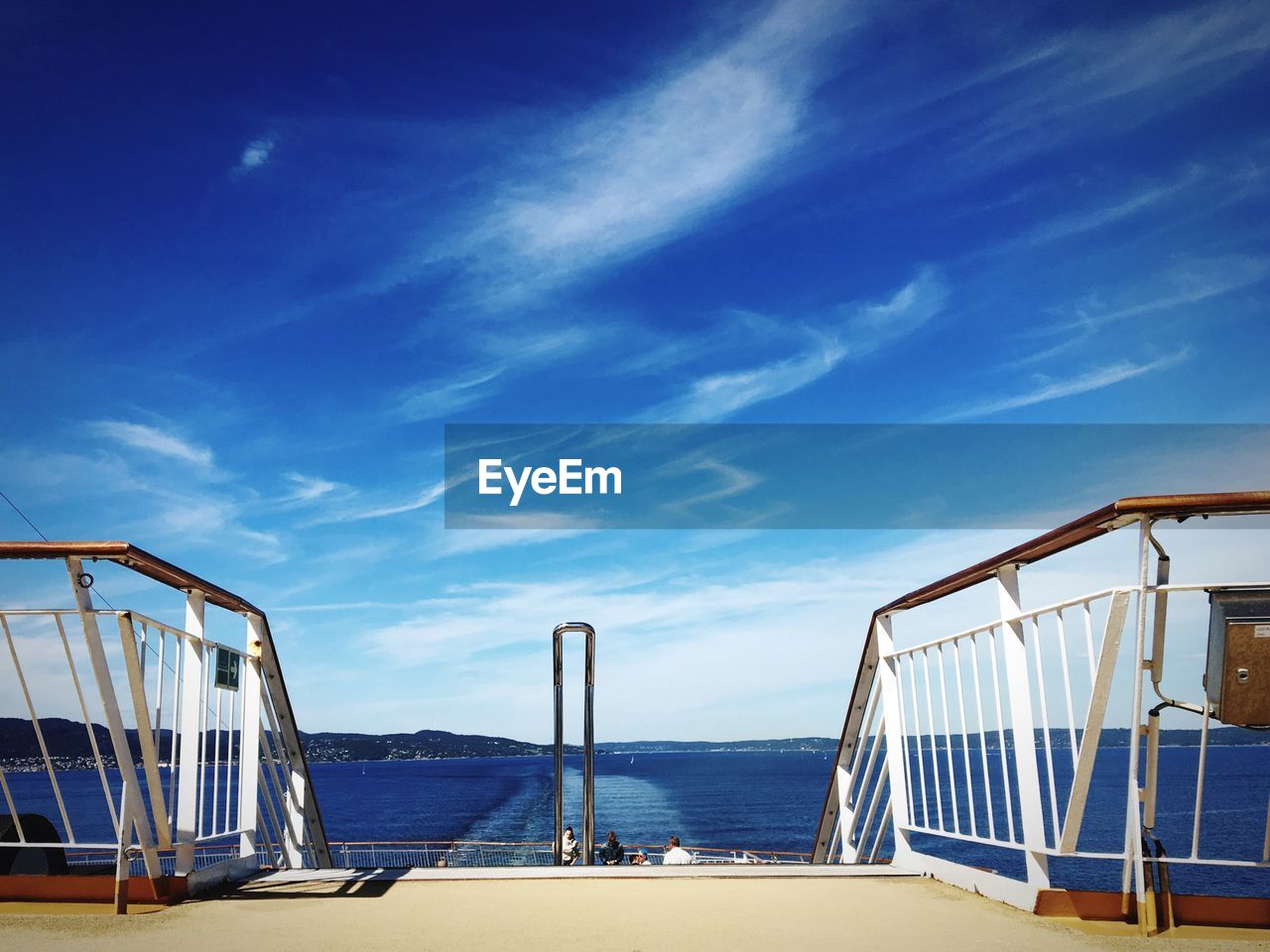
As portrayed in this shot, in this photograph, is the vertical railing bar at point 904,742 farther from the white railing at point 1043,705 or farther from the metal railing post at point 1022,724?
the metal railing post at point 1022,724

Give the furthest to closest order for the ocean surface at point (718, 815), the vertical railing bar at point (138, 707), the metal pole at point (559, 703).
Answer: the ocean surface at point (718, 815), the metal pole at point (559, 703), the vertical railing bar at point (138, 707)

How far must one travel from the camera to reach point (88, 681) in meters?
3.17

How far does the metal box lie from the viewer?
238 cm

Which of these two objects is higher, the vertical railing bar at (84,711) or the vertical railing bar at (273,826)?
the vertical railing bar at (84,711)

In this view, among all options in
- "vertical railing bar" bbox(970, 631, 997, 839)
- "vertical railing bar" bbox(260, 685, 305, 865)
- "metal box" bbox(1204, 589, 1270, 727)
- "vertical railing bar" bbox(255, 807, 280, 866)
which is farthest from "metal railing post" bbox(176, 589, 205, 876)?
"metal box" bbox(1204, 589, 1270, 727)

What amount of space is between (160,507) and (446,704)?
39.5 metres

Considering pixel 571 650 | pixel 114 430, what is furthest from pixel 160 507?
pixel 571 650

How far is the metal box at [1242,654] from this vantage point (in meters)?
2.38

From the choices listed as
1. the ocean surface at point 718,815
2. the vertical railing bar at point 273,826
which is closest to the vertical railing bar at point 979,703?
the vertical railing bar at point 273,826

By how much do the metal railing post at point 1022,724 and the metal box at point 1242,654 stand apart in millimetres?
512

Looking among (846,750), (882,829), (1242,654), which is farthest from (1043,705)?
(846,750)

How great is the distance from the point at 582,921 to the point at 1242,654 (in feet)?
6.60

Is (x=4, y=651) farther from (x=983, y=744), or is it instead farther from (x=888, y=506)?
(x=888, y=506)

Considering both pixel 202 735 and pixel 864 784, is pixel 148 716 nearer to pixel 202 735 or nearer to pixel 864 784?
pixel 202 735
